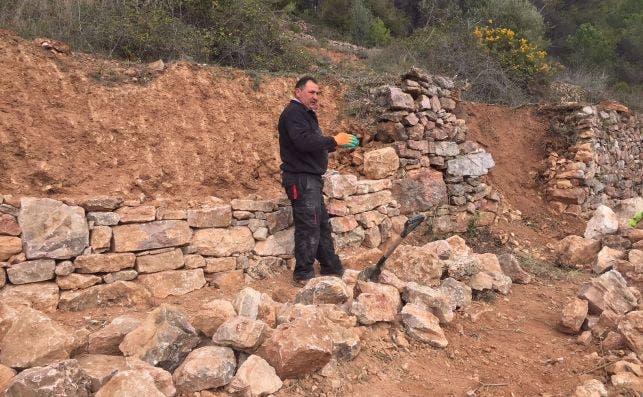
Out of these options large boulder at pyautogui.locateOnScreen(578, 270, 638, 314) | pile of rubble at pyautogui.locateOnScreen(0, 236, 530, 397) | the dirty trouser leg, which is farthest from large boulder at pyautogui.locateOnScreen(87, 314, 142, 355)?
large boulder at pyautogui.locateOnScreen(578, 270, 638, 314)

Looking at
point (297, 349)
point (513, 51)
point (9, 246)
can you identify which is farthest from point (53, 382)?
point (513, 51)

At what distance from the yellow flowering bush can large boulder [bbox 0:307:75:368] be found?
400 inches

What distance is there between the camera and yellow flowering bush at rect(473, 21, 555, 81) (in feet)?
34.6

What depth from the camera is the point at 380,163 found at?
5.55 meters

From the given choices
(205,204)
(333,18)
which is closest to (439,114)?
(205,204)

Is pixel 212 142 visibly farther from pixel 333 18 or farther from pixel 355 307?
pixel 333 18

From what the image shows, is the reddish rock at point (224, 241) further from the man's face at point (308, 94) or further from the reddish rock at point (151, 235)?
the man's face at point (308, 94)

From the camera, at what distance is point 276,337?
105 inches

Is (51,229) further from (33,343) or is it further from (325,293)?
(325,293)

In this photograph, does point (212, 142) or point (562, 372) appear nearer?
point (562, 372)

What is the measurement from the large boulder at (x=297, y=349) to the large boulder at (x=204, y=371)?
215mm

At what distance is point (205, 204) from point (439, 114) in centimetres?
348

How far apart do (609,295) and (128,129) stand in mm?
4243

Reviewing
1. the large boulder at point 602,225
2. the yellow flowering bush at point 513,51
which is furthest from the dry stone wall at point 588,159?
the yellow flowering bush at point 513,51
